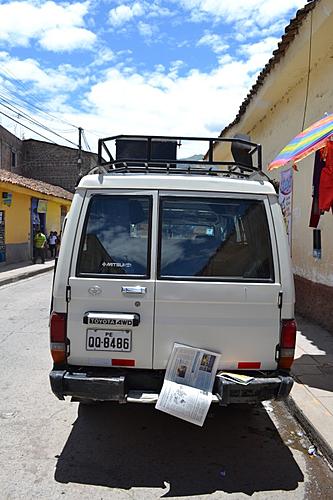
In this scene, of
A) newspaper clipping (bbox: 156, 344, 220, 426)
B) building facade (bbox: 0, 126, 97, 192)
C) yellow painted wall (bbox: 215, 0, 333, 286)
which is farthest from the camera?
building facade (bbox: 0, 126, 97, 192)

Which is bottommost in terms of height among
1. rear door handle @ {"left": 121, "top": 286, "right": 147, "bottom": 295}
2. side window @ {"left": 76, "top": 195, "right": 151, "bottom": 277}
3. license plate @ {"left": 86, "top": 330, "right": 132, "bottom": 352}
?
license plate @ {"left": 86, "top": 330, "right": 132, "bottom": 352}

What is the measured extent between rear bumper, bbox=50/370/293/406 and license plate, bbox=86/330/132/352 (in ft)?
0.68

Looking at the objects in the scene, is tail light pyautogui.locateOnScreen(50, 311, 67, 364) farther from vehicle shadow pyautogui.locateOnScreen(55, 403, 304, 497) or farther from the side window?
vehicle shadow pyautogui.locateOnScreen(55, 403, 304, 497)

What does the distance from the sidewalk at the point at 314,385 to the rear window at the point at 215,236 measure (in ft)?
5.06

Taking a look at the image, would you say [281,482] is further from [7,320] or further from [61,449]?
[7,320]

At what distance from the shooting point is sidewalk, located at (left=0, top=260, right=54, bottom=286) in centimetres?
1506

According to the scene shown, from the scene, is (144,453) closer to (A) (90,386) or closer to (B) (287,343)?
(A) (90,386)

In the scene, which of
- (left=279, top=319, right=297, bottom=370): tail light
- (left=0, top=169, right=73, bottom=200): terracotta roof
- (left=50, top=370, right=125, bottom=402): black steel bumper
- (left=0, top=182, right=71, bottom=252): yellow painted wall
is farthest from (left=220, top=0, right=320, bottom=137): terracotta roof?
(left=0, top=182, right=71, bottom=252): yellow painted wall

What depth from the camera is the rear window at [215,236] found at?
3525mm

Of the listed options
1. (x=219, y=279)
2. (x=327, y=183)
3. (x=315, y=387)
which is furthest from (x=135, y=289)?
(x=327, y=183)

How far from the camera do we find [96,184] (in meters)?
3.57

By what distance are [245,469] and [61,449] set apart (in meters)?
1.45

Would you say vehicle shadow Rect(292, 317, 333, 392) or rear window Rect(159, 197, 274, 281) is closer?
rear window Rect(159, 197, 274, 281)

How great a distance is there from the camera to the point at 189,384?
132 inches
